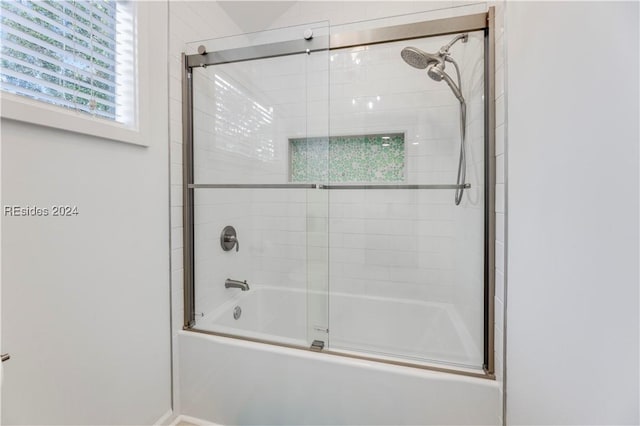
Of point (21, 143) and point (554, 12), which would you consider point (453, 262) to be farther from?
point (21, 143)

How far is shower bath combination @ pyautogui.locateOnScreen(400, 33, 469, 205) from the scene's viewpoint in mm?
1396

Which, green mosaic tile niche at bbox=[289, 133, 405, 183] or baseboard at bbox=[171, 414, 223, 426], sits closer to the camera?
baseboard at bbox=[171, 414, 223, 426]

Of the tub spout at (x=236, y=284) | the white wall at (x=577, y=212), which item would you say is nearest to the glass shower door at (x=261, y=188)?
the tub spout at (x=236, y=284)

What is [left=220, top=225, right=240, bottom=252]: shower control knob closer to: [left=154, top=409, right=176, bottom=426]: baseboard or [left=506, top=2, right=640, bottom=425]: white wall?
[left=154, top=409, right=176, bottom=426]: baseboard

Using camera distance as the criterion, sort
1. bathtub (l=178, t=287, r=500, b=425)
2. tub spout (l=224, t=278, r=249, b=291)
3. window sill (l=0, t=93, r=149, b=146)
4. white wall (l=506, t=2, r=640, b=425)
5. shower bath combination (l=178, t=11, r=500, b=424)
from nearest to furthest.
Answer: white wall (l=506, t=2, r=640, b=425) < window sill (l=0, t=93, r=149, b=146) < bathtub (l=178, t=287, r=500, b=425) < shower bath combination (l=178, t=11, r=500, b=424) < tub spout (l=224, t=278, r=249, b=291)

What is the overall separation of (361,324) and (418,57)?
1.60 m

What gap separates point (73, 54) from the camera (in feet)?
3.31

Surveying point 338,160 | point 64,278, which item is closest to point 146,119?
point 64,278

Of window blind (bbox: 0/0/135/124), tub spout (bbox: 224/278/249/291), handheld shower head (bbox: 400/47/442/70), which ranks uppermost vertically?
handheld shower head (bbox: 400/47/442/70)

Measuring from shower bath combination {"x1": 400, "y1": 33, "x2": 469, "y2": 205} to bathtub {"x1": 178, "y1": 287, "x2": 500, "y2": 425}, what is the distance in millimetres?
834

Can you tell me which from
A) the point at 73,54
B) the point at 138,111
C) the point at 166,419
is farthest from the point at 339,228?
the point at 73,54

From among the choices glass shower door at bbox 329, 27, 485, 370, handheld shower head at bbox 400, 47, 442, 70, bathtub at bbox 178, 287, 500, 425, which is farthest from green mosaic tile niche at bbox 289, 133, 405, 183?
bathtub at bbox 178, 287, 500, 425

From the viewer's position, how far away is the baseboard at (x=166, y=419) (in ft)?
4.58

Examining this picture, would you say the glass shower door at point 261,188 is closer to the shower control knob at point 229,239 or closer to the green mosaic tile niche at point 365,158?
the shower control knob at point 229,239
